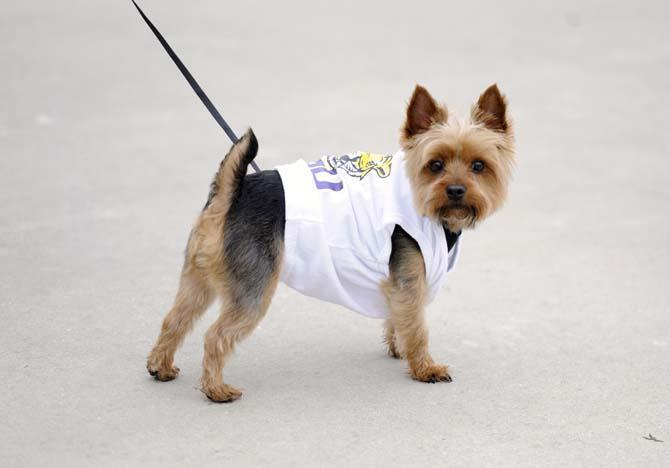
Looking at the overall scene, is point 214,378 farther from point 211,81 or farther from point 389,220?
point 211,81

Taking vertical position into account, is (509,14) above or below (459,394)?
above

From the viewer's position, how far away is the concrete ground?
4.26 metres

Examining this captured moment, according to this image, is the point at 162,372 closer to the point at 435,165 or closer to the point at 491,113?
the point at 435,165

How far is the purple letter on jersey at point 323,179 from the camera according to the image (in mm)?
4586

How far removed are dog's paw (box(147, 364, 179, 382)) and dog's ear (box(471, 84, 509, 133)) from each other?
1856 millimetres

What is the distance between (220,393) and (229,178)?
3.17ft

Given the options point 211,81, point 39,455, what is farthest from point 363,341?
point 211,81

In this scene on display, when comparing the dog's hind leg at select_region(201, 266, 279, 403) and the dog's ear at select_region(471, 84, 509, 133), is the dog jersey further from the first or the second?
the dog's ear at select_region(471, 84, 509, 133)

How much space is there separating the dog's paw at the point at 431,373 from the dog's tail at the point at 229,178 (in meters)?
1.22

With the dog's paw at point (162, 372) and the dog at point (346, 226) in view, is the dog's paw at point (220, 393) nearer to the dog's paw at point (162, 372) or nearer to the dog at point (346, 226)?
the dog at point (346, 226)

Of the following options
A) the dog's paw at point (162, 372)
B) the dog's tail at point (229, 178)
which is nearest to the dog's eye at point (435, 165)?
the dog's tail at point (229, 178)

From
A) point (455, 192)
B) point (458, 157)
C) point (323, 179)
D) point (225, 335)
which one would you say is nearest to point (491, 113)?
point (458, 157)

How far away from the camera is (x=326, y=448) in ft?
13.4

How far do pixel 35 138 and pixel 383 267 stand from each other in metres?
4.71
